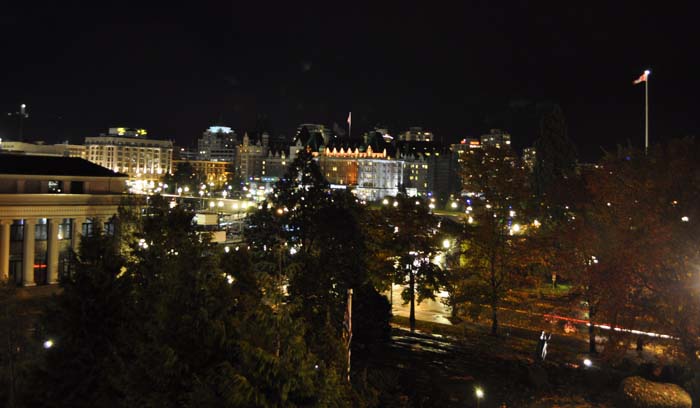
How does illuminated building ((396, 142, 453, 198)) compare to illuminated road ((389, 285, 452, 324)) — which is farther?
illuminated building ((396, 142, 453, 198))

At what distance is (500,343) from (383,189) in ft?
445

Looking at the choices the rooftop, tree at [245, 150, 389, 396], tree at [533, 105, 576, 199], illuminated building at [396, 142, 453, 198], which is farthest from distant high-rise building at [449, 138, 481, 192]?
tree at [245, 150, 389, 396]

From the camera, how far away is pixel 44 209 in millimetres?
40062

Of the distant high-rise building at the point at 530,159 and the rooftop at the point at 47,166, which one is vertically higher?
the distant high-rise building at the point at 530,159

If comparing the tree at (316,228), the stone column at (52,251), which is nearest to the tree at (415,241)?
the tree at (316,228)

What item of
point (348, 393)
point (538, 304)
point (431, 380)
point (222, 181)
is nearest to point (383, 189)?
point (222, 181)

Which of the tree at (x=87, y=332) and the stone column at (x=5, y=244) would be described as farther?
the stone column at (x=5, y=244)

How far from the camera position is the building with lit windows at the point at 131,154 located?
548 feet

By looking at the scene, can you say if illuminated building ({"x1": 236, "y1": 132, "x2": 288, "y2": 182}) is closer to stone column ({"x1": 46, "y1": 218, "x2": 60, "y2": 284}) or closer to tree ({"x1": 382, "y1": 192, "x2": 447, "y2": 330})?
stone column ({"x1": 46, "y1": 218, "x2": 60, "y2": 284})

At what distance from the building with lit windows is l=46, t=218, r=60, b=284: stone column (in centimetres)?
12826

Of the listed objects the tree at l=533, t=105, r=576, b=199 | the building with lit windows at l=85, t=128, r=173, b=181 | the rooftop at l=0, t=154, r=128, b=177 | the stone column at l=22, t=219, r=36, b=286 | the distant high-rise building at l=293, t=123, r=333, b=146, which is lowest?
the stone column at l=22, t=219, r=36, b=286

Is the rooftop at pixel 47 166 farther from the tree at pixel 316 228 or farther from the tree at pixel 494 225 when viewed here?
the tree at pixel 494 225

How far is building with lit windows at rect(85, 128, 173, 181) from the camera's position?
16712cm

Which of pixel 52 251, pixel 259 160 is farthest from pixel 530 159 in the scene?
pixel 52 251
